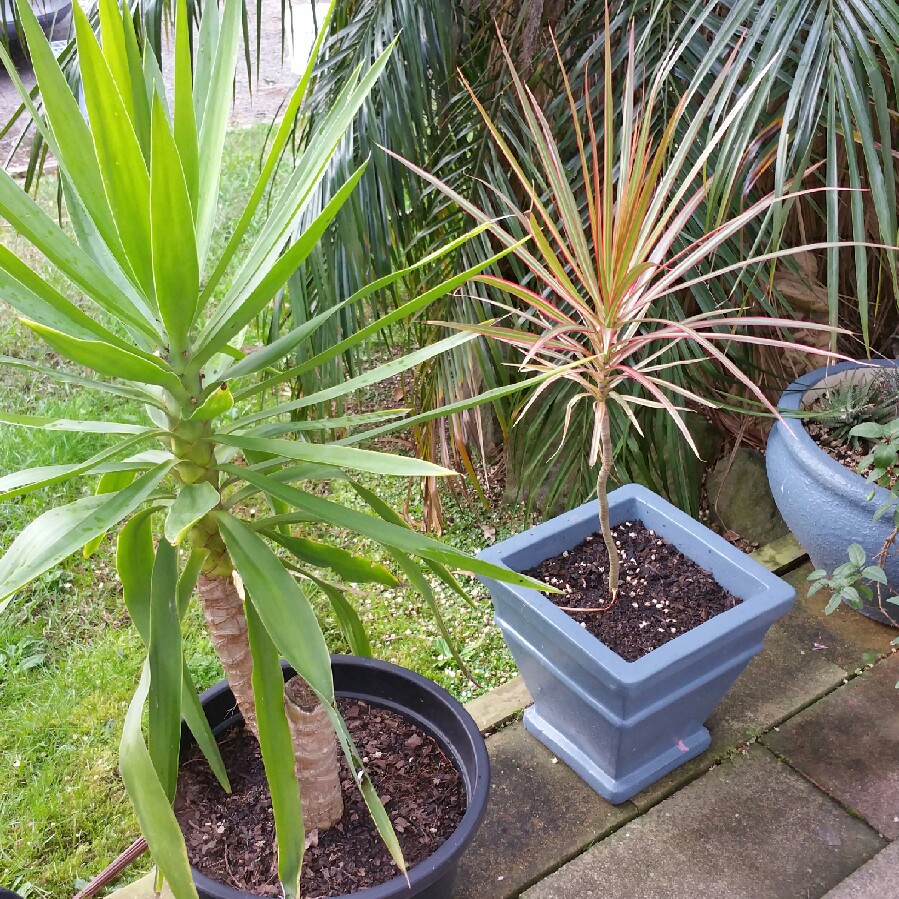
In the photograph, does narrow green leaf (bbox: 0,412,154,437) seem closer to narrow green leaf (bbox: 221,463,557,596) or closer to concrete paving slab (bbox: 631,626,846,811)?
narrow green leaf (bbox: 221,463,557,596)

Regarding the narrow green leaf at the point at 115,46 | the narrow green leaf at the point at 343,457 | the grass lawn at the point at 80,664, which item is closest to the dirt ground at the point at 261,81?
the grass lawn at the point at 80,664

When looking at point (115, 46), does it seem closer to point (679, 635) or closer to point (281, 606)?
point (281, 606)

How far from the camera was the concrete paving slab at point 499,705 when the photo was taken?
1.72 metres

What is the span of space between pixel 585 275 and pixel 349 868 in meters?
0.85

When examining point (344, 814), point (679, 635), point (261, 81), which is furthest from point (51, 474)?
point (261, 81)

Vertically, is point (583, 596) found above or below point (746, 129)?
below

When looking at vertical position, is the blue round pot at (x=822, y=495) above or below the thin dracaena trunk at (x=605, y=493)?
below

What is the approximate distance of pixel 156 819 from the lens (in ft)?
2.93

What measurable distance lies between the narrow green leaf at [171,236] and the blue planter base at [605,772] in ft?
3.46

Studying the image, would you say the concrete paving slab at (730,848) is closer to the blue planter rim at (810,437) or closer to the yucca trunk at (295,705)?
the yucca trunk at (295,705)

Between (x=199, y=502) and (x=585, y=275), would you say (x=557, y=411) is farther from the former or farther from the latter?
(x=199, y=502)

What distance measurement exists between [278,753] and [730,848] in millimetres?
890

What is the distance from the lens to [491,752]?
1.66 metres

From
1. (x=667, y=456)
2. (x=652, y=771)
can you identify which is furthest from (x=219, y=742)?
(x=667, y=456)
